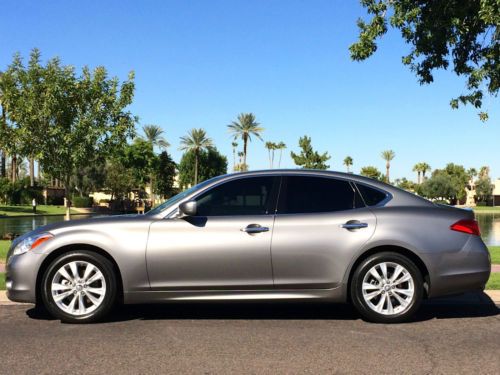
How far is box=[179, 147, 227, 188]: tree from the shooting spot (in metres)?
103

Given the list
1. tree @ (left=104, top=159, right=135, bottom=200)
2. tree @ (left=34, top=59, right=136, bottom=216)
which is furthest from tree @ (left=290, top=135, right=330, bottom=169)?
tree @ (left=34, top=59, right=136, bottom=216)

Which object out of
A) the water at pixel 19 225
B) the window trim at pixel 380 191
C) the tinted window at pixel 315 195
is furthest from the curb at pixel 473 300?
the water at pixel 19 225

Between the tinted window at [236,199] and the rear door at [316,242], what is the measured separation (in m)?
0.23

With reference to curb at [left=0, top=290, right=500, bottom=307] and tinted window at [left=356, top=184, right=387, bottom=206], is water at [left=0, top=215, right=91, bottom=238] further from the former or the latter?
tinted window at [left=356, top=184, right=387, bottom=206]

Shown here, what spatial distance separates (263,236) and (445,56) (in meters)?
9.32

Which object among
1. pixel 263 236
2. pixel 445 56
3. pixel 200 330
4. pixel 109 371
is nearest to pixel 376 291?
pixel 263 236

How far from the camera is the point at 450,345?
488 centimetres

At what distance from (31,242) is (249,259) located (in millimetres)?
2300

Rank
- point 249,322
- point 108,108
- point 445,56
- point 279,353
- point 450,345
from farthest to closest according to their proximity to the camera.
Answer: point 108,108, point 445,56, point 249,322, point 450,345, point 279,353

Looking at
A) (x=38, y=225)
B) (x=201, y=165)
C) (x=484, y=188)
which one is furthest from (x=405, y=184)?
(x=38, y=225)

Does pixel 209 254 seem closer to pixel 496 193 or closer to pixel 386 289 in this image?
pixel 386 289

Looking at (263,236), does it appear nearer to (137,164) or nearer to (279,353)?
(279,353)

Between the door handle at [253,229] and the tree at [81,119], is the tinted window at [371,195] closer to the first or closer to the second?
the door handle at [253,229]

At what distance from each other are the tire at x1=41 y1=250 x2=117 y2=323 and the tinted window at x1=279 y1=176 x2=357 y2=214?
A: 1981 millimetres
